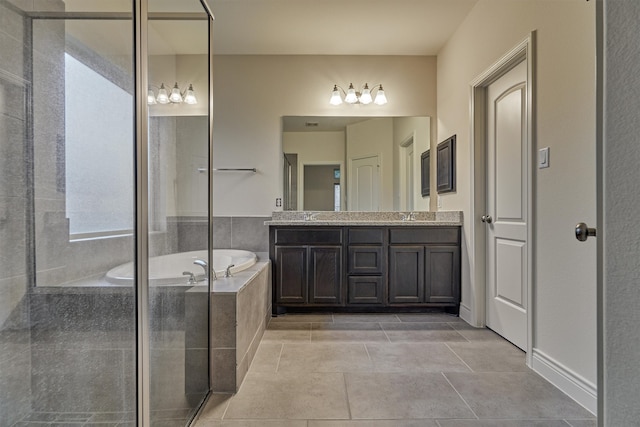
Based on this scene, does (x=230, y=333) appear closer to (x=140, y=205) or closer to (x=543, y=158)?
(x=140, y=205)

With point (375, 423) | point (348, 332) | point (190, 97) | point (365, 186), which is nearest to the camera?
point (375, 423)

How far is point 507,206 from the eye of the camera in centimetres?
225

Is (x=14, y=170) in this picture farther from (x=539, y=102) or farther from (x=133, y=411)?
(x=539, y=102)

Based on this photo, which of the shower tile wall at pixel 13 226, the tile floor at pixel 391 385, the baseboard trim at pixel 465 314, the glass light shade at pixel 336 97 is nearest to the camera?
the shower tile wall at pixel 13 226

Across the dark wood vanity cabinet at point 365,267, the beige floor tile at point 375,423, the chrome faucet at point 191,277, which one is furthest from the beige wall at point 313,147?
the beige floor tile at point 375,423

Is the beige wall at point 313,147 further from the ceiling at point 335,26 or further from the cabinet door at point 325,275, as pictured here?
the ceiling at point 335,26

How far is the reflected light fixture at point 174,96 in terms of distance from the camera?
1504mm

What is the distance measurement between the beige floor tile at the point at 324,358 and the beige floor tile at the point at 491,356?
0.63 m

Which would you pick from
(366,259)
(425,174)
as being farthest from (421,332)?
(425,174)

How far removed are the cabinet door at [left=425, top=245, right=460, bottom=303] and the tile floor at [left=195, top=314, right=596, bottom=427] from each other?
42 cm

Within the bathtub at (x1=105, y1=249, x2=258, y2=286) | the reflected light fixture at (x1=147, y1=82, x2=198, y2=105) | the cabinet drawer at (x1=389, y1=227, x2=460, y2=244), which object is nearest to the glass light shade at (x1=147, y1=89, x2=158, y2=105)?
the reflected light fixture at (x1=147, y1=82, x2=198, y2=105)

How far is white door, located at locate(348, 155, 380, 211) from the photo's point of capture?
336cm

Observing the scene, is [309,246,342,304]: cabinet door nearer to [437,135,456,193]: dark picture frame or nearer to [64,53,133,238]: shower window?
[437,135,456,193]: dark picture frame

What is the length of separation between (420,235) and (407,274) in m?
0.37
